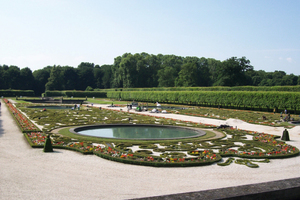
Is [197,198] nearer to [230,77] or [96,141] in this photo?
[96,141]

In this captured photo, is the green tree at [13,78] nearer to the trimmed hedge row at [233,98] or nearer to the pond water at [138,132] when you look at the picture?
the trimmed hedge row at [233,98]

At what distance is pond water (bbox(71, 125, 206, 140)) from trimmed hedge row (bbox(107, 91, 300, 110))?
915 inches

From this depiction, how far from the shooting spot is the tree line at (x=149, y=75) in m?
83.8

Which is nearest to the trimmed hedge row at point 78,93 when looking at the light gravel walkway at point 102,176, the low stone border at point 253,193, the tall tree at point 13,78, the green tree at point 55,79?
the green tree at point 55,79

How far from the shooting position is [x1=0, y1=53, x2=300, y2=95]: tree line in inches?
3297

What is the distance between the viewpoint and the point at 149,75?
108 m

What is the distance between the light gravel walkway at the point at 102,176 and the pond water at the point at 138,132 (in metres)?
7.18

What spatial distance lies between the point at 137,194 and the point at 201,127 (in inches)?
660

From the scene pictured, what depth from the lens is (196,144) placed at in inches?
Answer: 634

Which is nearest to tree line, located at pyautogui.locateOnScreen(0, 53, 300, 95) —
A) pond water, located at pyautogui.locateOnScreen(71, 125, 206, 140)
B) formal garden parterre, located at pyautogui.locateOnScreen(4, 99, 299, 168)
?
pond water, located at pyautogui.locateOnScreen(71, 125, 206, 140)

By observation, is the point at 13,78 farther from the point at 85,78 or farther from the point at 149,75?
the point at 149,75

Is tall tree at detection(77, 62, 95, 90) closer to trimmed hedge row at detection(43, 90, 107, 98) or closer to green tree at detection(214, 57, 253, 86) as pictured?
trimmed hedge row at detection(43, 90, 107, 98)

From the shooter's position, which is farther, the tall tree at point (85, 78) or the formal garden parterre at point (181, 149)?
the tall tree at point (85, 78)

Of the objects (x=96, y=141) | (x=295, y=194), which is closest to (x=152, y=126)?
(x=96, y=141)
